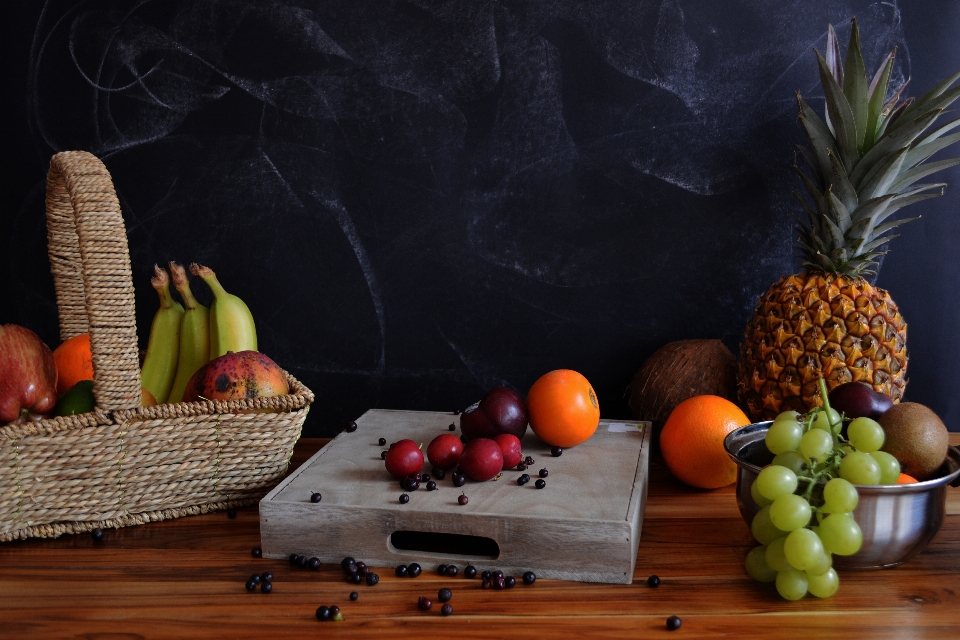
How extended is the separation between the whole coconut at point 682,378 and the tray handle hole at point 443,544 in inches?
19.4

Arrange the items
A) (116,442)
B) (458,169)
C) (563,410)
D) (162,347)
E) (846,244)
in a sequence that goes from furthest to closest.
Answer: (458,169) → (162,347) → (846,244) → (563,410) → (116,442)

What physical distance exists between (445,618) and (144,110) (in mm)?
1210

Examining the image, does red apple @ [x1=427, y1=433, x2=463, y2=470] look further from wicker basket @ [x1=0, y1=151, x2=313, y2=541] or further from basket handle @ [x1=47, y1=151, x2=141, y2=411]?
basket handle @ [x1=47, y1=151, x2=141, y2=411]

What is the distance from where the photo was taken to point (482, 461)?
42.8 inches

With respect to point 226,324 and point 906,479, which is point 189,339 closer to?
point 226,324

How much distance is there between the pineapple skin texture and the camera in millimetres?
1269

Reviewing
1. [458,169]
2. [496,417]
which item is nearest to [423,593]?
[496,417]

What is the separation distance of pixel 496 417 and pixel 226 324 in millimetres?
540

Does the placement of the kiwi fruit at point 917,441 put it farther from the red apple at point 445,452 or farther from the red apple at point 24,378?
the red apple at point 24,378

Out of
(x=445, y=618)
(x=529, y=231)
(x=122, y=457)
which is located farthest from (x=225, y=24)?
(x=445, y=618)

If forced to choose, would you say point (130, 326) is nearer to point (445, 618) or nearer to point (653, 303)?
point (445, 618)

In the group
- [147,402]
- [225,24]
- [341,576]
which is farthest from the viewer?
[225,24]

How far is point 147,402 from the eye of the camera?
121 cm

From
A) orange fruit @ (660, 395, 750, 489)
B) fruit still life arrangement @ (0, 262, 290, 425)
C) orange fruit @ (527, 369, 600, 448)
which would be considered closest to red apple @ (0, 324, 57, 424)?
fruit still life arrangement @ (0, 262, 290, 425)
